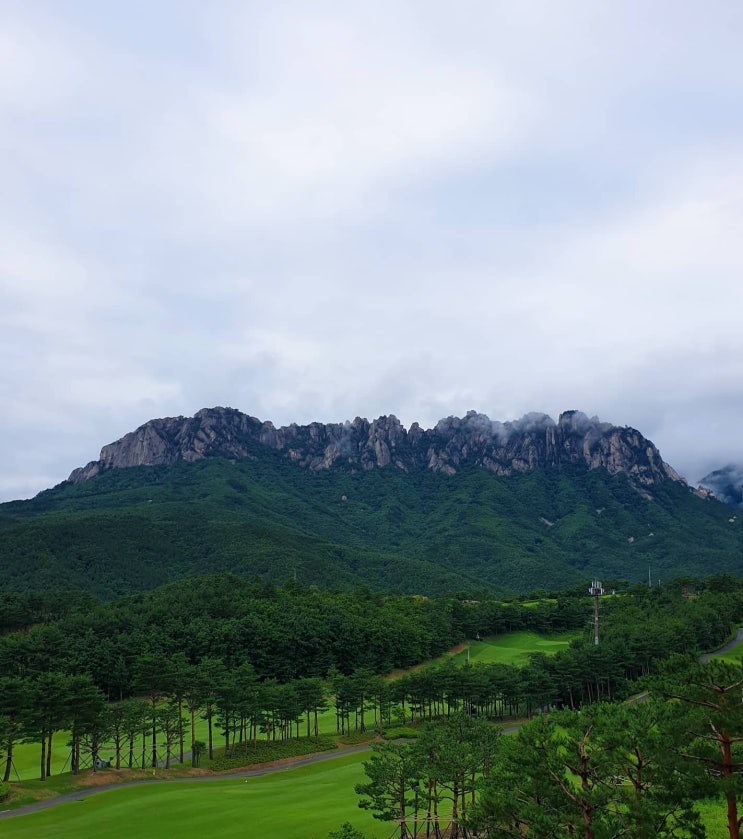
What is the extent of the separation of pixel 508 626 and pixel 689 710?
333 feet

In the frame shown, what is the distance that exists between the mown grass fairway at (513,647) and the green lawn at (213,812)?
5201 cm

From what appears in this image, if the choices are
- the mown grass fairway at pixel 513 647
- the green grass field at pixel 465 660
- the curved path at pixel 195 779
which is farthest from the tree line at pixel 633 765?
the mown grass fairway at pixel 513 647

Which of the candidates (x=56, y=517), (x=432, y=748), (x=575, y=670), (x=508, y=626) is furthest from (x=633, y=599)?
(x=56, y=517)

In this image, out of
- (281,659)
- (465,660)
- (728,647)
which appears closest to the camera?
(281,659)

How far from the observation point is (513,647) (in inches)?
4085

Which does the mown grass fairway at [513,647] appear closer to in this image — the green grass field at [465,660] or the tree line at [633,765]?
the green grass field at [465,660]

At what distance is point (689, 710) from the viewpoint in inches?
668

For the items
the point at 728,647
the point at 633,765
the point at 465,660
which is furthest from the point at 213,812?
the point at 728,647

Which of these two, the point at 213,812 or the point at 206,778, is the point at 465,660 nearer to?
the point at 206,778

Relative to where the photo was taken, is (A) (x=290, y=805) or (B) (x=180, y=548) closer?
(A) (x=290, y=805)

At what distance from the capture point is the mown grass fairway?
307 ft

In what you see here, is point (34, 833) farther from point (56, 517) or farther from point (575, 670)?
point (56, 517)

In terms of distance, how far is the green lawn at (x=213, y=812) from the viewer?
1292 inches

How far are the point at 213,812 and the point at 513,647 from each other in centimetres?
7609
